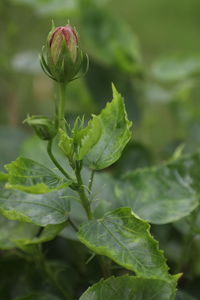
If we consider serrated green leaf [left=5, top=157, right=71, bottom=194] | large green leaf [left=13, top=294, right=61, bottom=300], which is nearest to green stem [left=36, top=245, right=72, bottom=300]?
large green leaf [left=13, top=294, right=61, bottom=300]

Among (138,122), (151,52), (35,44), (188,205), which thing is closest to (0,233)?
(188,205)

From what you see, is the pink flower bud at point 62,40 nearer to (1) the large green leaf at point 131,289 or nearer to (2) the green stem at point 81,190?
(2) the green stem at point 81,190

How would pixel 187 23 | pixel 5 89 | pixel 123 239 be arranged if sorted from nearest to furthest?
pixel 123 239
pixel 5 89
pixel 187 23

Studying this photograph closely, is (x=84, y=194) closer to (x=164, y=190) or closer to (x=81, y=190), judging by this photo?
(x=81, y=190)

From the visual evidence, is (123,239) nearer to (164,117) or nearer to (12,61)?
(12,61)

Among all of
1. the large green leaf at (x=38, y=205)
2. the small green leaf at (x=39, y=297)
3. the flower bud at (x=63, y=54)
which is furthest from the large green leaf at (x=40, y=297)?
the flower bud at (x=63, y=54)
